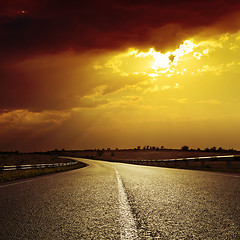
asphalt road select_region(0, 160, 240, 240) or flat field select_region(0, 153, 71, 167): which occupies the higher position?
asphalt road select_region(0, 160, 240, 240)

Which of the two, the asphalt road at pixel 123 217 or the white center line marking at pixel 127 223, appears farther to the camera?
the asphalt road at pixel 123 217

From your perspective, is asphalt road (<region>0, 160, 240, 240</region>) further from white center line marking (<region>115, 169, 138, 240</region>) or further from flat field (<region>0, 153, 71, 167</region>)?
flat field (<region>0, 153, 71, 167</region>)

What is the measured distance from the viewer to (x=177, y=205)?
18.2ft

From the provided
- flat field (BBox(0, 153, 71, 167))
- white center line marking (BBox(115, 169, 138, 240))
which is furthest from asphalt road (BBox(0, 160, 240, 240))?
flat field (BBox(0, 153, 71, 167))

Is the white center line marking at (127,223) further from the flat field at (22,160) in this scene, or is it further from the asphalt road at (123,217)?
the flat field at (22,160)

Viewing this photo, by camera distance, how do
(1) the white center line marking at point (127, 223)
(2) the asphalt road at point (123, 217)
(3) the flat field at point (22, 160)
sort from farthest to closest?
(3) the flat field at point (22, 160) < (2) the asphalt road at point (123, 217) < (1) the white center line marking at point (127, 223)

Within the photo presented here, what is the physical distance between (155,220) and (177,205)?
1400 millimetres

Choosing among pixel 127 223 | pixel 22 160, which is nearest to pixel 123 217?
pixel 127 223

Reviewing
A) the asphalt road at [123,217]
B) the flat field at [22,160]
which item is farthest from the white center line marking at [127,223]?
the flat field at [22,160]

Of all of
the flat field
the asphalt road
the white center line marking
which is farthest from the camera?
the flat field

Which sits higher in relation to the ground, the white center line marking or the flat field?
the white center line marking

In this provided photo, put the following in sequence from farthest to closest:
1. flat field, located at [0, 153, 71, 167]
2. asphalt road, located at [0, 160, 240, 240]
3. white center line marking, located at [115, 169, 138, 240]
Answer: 1. flat field, located at [0, 153, 71, 167]
2. asphalt road, located at [0, 160, 240, 240]
3. white center line marking, located at [115, 169, 138, 240]

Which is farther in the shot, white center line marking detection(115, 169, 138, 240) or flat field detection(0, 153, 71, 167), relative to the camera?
flat field detection(0, 153, 71, 167)

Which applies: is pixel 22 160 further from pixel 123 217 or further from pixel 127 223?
pixel 127 223
